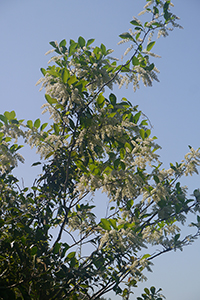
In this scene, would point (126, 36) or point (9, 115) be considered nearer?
point (126, 36)

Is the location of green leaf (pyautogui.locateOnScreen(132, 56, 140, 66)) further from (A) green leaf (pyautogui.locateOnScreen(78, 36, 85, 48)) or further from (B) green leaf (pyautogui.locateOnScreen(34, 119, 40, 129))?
(B) green leaf (pyautogui.locateOnScreen(34, 119, 40, 129))

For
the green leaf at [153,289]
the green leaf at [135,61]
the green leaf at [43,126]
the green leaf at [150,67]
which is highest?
the green leaf at [135,61]

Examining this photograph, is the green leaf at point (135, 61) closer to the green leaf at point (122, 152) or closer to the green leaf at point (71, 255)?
the green leaf at point (122, 152)

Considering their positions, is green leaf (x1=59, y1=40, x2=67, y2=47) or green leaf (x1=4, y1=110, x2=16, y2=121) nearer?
green leaf (x1=4, y1=110, x2=16, y2=121)

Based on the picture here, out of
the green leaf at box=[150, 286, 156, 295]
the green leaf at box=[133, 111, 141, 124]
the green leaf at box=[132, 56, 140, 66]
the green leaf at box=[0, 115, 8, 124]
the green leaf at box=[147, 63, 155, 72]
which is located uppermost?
the green leaf at box=[132, 56, 140, 66]

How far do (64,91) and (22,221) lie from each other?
4.10 ft

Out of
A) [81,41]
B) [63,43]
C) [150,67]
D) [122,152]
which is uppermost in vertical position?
[81,41]

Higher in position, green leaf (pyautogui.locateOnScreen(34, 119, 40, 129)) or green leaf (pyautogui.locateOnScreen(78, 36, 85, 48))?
green leaf (pyautogui.locateOnScreen(78, 36, 85, 48))

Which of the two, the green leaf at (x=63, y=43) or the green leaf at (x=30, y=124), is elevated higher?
the green leaf at (x=63, y=43)

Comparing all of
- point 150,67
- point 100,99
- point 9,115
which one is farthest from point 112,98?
point 9,115

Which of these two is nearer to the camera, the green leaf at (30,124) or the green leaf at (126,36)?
the green leaf at (126,36)

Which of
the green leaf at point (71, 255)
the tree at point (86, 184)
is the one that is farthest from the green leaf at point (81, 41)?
the green leaf at point (71, 255)

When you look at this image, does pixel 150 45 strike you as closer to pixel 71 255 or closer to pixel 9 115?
pixel 9 115

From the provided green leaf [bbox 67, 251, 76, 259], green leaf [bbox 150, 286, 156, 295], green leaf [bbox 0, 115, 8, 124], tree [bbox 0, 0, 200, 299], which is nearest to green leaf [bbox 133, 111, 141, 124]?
tree [bbox 0, 0, 200, 299]
